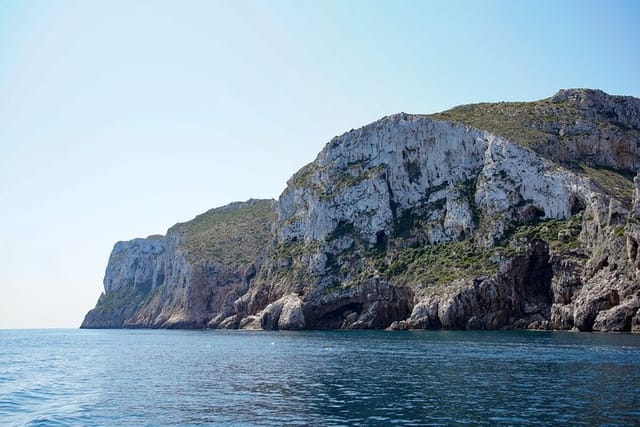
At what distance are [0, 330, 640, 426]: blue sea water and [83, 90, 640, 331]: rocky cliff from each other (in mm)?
32022

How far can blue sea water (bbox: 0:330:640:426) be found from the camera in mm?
31125

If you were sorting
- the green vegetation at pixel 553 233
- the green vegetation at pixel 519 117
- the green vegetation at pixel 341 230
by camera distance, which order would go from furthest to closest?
1. the green vegetation at pixel 341 230
2. the green vegetation at pixel 519 117
3. the green vegetation at pixel 553 233

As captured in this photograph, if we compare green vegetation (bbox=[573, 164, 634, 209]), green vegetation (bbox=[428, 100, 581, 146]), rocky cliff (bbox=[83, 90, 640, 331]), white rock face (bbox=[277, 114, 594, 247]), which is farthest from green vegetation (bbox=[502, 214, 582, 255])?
green vegetation (bbox=[428, 100, 581, 146])

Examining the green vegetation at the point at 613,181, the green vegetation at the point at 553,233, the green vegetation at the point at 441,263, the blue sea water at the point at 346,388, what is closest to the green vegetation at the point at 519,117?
the green vegetation at the point at 613,181

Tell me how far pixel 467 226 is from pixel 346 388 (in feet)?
299

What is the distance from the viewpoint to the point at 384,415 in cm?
3095

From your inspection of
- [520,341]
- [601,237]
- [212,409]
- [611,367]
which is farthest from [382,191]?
[212,409]

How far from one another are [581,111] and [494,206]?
40.7m

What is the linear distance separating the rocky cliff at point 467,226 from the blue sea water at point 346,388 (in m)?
32.0

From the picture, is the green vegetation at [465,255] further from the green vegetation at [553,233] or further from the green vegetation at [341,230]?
the green vegetation at [341,230]

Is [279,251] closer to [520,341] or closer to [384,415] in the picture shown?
[520,341]

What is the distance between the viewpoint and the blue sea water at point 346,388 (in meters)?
31.1

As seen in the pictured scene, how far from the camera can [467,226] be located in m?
127

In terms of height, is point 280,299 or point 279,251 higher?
point 279,251
